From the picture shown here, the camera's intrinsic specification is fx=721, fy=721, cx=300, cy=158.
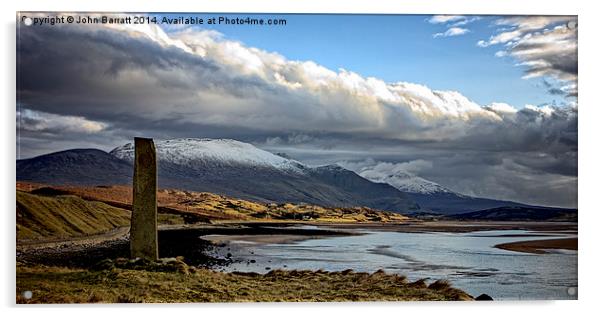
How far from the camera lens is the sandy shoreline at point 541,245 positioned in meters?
8.58

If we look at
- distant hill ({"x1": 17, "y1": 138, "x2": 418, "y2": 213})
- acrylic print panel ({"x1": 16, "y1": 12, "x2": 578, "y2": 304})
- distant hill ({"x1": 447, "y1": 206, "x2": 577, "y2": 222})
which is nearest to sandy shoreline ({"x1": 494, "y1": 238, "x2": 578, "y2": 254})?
acrylic print panel ({"x1": 16, "y1": 12, "x2": 578, "y2": 304})

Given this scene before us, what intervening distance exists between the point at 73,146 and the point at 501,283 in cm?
517

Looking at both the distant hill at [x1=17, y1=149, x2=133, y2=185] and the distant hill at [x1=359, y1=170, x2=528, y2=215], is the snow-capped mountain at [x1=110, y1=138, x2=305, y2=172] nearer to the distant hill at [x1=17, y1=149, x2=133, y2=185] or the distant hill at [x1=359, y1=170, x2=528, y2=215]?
the distant hill at [x1=17, y1=149, x2=133, y2=185]

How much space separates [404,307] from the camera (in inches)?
322

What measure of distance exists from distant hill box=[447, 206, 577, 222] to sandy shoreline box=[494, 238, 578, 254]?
0.85ft

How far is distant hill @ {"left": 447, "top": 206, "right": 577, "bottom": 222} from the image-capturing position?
28.2ft

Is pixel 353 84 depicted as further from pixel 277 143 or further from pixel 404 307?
pixel 404 307

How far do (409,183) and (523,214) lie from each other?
4.79 feet

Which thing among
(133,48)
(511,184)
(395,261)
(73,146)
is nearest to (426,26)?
(511,184)

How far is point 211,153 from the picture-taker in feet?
27.8

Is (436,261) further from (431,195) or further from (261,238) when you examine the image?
(261,238)

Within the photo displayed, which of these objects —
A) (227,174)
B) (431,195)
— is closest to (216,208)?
(227,174)

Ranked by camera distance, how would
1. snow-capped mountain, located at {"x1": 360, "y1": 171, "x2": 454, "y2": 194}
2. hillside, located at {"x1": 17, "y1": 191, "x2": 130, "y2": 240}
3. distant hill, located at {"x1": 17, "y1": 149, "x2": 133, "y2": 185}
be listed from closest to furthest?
hillside, located at {"x1": 17, "y1": 191, "x2": 130, "y2": 240} < distant hill, located at {"x1": 17, "y1": 149, "x2": 133, "y2": 185} < snow-capped mountain, located at {"x1": 360, "y1": 171, "x2": 454, "y2": 194}

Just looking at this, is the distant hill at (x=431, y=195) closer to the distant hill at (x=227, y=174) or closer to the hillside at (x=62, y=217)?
the distant hill at (x=227, y=174)
